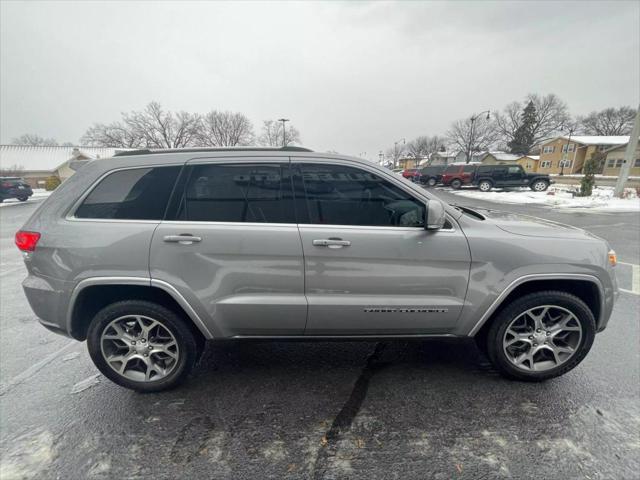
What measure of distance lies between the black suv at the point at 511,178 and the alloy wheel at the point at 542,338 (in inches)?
916

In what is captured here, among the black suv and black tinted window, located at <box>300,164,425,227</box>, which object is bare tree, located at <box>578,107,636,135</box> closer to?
the black suv

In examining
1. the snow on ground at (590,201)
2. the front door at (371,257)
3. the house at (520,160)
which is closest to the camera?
the front door at (371,257)

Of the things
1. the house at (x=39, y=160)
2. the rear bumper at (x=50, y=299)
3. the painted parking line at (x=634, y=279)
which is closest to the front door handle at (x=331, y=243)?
the rear bumper at (x=50, y=299)

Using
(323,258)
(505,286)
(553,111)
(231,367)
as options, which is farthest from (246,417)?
(553,111)

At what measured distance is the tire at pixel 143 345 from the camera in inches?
90.4

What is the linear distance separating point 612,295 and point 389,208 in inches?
78.3

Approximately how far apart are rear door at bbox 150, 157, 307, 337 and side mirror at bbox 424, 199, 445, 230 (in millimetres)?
977

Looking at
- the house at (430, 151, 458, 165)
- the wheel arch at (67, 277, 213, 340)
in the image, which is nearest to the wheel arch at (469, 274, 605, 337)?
the wheel arch at (67, 277, 213, 340)

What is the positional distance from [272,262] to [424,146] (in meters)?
103

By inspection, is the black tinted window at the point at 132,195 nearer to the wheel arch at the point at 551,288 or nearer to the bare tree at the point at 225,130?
the wheel arch at the point at 551,288

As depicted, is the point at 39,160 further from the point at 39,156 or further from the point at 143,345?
the point at 143,345

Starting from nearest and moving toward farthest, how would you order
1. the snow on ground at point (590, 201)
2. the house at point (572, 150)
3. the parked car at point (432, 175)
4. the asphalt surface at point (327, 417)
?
the asphalt surface at point (327, 417)
the snow on ground at point (590, 201)
the parked car at point (432, 175)
the house at point (572, 150)

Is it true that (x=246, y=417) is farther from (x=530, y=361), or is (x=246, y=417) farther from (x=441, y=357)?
(x=530, y=361)

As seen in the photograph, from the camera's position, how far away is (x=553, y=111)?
67.4 meters
